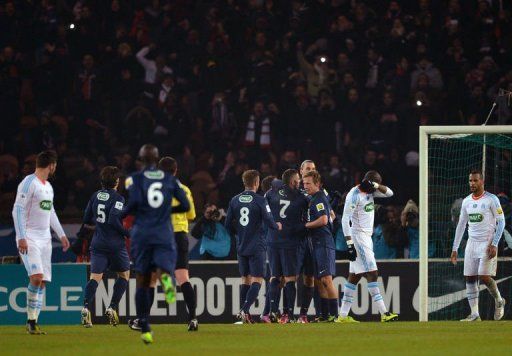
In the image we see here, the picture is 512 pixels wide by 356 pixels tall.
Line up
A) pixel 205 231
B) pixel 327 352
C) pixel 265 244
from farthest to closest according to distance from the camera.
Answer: pixel 205 231
pixel 265 244
pixel 327 352

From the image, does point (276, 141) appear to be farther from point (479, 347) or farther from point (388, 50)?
point (479, 347)

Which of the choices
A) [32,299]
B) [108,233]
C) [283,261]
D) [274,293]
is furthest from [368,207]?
[32,299]

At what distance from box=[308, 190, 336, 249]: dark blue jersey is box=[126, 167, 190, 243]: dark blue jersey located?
4621 millimetres

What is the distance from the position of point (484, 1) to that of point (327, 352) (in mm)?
14224

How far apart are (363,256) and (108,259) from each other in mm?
3552

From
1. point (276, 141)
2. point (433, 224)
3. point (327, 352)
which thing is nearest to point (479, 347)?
point (327, 352)

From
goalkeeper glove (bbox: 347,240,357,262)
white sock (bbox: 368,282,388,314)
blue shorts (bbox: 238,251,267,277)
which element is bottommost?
white sock (bbox: 368,282,388,314)

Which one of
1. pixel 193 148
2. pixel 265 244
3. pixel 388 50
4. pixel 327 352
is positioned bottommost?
pixel 327 352

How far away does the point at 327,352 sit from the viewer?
405 inches

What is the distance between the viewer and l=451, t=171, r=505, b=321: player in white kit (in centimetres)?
1652

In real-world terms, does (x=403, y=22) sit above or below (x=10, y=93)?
above

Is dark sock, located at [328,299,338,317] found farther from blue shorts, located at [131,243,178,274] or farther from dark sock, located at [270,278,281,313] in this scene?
blue shorts, located at [131,243,178,274]

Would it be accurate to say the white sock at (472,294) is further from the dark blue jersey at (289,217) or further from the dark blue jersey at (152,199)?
the dark blue jersey at (152,199)

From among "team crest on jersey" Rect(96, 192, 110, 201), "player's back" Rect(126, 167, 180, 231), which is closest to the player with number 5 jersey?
"team crest on jersey" Rect(96, 192, 110, 201)
